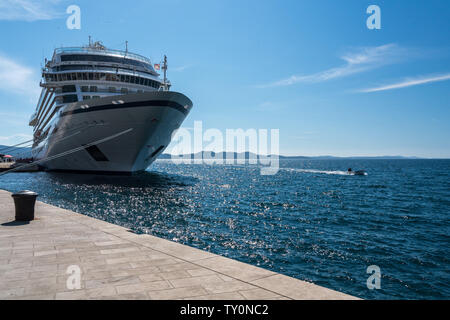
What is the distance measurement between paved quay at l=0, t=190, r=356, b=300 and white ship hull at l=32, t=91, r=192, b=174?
20.8 m

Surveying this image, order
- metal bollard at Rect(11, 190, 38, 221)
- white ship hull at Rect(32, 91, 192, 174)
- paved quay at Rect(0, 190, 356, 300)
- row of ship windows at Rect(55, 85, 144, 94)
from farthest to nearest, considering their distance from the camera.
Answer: row of ship windows at Rect(55, 85, 144, 94)
white ship hull at Rect(32, 91, 192, 174)
metal bollard at Rect(11, 190, 38, 221)
paved quay at Rect(0, 190, 356, 300)

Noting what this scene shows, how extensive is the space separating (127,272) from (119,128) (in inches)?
1012

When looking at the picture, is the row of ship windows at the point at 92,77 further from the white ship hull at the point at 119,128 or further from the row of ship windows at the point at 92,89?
the white ship hull at the point at 119,128

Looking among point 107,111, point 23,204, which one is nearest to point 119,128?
point 107,111

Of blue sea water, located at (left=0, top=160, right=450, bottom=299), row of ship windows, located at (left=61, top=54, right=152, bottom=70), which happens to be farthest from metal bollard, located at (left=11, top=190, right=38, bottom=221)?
row of ship windows, located at (left=61, top=54, right=152, bottom=70)

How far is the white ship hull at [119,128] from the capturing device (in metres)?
27.7

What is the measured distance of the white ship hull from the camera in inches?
1092

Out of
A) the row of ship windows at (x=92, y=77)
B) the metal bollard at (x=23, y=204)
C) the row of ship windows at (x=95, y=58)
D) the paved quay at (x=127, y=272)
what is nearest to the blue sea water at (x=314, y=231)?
A: the paved quay at (x=127, y=272)

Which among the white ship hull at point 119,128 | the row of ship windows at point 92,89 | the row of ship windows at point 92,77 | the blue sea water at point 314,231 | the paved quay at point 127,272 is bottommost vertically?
the blue sea water at point 314,231

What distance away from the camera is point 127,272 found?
5.12m

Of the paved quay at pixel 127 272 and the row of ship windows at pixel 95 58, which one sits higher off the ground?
the row of ship windows at pixel 95 58

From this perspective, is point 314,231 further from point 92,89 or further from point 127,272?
point 92,89

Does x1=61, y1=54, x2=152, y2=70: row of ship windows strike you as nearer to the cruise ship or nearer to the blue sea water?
the cruise ship
